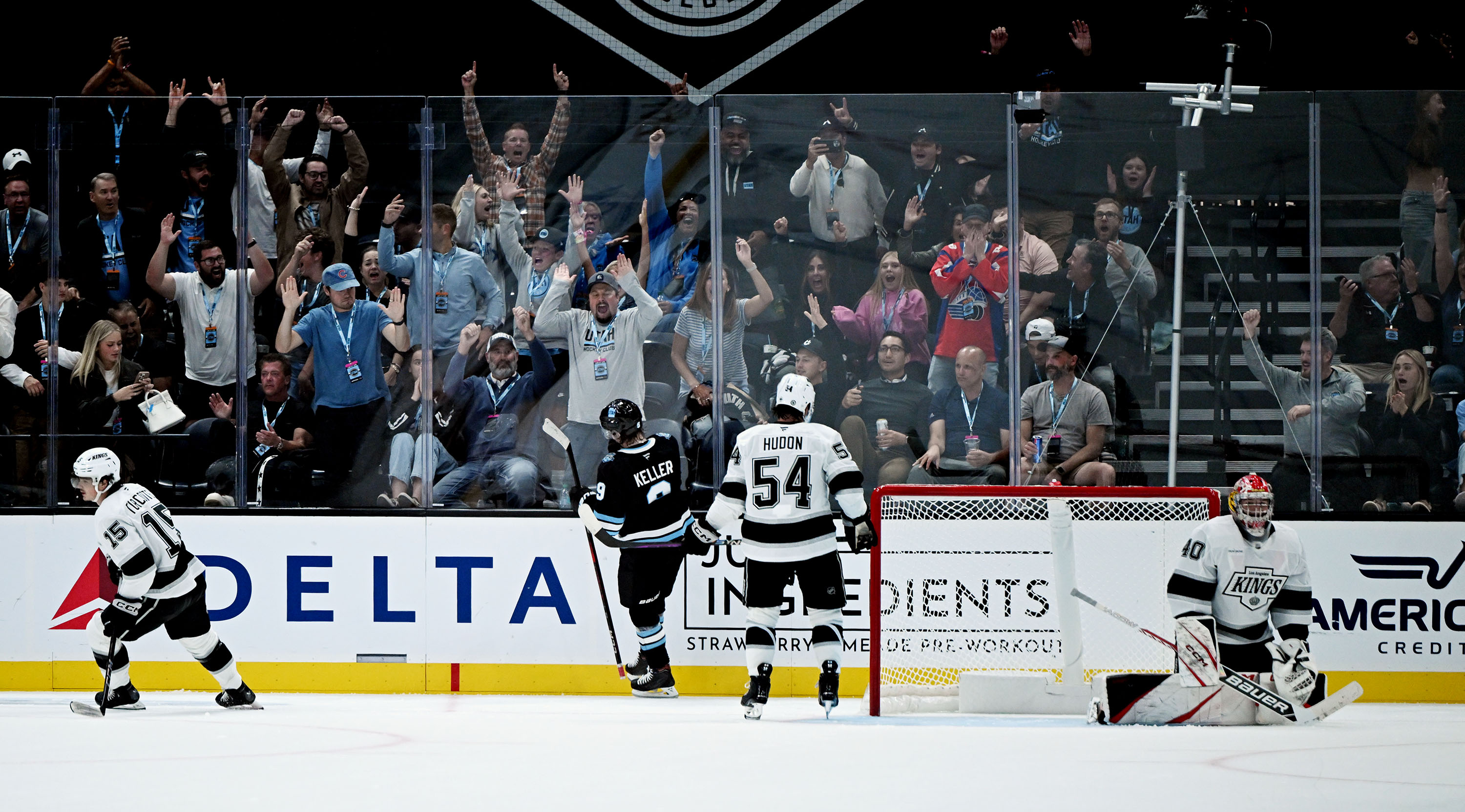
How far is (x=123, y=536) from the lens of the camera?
6008 millimetres

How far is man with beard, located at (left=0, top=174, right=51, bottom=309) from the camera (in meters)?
7.04

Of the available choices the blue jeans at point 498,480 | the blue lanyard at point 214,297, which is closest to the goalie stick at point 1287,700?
the blue jeans at point 498,480

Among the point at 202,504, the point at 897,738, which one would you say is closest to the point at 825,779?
the point at 897,738

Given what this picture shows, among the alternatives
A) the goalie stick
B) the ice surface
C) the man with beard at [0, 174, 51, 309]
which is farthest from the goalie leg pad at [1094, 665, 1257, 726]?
the man with beard at [0, 174, 51, 309]

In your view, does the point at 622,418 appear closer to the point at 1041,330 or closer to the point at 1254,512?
the point at 1041,330

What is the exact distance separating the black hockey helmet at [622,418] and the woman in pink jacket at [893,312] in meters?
1.03

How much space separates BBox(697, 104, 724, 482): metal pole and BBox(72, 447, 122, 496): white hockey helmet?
2540mm

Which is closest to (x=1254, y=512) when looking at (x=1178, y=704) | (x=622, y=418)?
(x=1178, y=704)

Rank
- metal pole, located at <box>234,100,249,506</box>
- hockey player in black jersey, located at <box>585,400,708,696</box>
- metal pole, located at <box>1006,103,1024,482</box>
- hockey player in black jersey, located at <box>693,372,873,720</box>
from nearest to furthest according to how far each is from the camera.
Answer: hockey player in black jersey, located at <box>693,372,873,720</box> < hockey player in black jersey, located at <box>585,400,708,696</box> < metal pole, located at <box>1006,103,1024,482</box> < metal pole, located at <box>234,100,249,506</box>

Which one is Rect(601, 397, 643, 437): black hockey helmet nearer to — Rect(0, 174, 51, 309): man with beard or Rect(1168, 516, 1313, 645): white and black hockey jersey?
Rect(1168, 516, 1313, 645): white and black hockey jersey

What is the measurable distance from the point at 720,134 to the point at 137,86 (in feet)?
12.9

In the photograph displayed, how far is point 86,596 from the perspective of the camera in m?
6.84

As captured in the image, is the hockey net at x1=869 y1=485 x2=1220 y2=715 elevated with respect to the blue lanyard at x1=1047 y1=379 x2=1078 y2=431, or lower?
lower

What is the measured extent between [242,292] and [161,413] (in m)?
0.67
